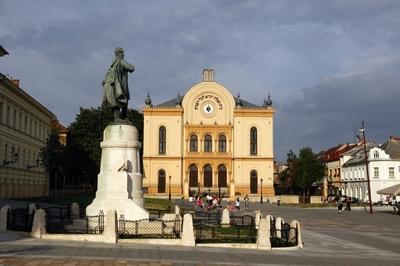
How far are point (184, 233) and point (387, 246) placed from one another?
362 inches

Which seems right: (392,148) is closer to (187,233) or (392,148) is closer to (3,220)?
(187,233)

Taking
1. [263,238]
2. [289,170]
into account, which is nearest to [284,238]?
[263,238]

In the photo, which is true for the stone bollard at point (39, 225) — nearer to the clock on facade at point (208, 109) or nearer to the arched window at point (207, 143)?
the arched window at point (207, 143)

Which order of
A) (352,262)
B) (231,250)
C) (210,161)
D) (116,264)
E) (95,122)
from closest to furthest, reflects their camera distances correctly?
(116,264), (352,262), (231,250), (95,122), (210,161)

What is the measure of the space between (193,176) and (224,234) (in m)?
64.9

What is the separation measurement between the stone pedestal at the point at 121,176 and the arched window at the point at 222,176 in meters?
64.7

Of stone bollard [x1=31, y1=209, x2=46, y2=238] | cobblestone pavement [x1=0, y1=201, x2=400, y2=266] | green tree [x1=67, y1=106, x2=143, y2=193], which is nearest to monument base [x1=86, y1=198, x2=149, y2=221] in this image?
stone bollard [x1=31, y1=209, x2=46, y2=238]

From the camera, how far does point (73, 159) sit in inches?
2849

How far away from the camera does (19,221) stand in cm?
2155

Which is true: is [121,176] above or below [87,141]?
below

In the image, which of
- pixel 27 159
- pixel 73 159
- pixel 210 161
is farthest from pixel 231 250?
pixel 210 161

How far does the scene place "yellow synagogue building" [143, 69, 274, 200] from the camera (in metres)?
85.3

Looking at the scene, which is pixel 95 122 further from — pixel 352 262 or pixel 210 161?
pixel 352 262

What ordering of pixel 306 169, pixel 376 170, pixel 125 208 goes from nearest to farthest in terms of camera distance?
pixel 125 208
pixel 376 170
pixel 306 169
